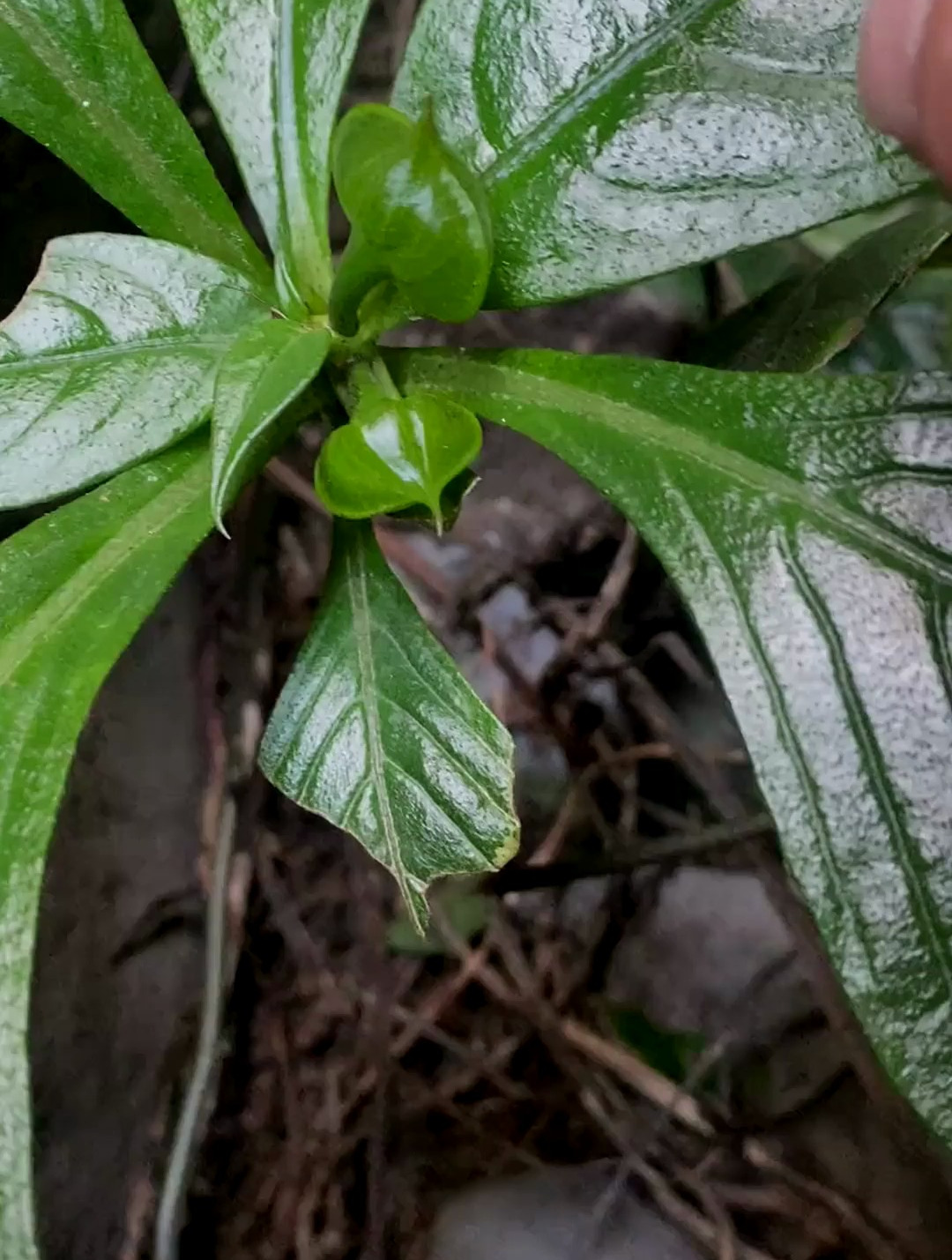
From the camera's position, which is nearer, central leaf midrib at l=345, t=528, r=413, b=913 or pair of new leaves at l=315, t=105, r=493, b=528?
pair of new leaves at l=315, t=105, r=493, b=528

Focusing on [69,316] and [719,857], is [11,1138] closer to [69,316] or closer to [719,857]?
[69,316]

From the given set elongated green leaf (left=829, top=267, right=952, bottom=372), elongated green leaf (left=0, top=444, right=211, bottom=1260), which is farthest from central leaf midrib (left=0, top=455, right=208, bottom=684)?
elongated green leaf (left=829, top=267, right=952, bottom=372)

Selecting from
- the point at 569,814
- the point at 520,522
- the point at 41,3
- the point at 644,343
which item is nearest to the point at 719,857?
the point at 569,814

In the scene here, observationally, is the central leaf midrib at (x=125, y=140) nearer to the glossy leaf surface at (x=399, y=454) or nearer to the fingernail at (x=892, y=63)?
the glossy leaf surface at (x=399, y=454)

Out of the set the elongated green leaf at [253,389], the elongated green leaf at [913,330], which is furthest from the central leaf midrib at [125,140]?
the elongated green leaf at [913,330]

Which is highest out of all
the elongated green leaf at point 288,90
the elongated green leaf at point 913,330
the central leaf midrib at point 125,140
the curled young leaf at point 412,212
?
the elongated green leaf at point 913,330

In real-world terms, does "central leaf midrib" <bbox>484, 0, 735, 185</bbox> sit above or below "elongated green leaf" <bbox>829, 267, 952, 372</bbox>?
below

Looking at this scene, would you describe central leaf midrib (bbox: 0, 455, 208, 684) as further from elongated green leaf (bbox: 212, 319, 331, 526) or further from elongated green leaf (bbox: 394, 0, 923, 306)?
elongated green leaf (bbox: 394, 0, 923, 306)
